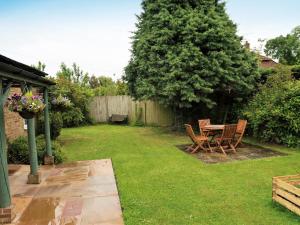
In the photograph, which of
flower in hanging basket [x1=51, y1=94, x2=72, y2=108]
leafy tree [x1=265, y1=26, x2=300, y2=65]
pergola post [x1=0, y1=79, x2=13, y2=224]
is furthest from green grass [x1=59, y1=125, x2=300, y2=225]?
leafy tree [x1=265, y1=26, x2=300, y2=65]

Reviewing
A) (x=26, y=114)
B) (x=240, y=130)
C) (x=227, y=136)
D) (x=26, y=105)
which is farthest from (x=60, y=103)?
(x=240, y=130)

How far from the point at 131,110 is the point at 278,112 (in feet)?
33.7

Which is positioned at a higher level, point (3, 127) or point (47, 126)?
point (3, 127)

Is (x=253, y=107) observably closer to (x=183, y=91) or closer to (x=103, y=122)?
(x=183, y=91)

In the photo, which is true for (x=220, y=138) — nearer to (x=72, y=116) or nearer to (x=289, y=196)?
(x=289, y=196)

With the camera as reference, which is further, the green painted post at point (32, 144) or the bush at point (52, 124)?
the bush at point (52, 124)

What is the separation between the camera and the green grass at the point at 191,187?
4.21 meters

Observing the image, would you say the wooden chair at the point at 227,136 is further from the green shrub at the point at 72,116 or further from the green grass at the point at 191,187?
the green shrub at the point at 72,116

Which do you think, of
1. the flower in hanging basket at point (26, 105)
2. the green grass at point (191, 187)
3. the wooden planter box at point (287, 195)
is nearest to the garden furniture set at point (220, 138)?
the green grass at point (191, 187)

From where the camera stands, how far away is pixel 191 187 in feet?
18.2

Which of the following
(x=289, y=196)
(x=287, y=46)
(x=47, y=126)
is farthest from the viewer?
(x=287, y=46)

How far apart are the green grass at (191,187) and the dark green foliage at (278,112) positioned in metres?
0.80

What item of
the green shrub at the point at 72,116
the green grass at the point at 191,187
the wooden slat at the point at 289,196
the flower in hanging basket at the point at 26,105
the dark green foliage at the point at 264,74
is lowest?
the green grass at the point at 191,187

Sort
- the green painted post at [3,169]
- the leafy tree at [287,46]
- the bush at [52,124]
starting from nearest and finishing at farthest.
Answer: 1. the green painted post at [3,169]
2. the bush at [52,124]
3. the leafy tree at [287,46]
